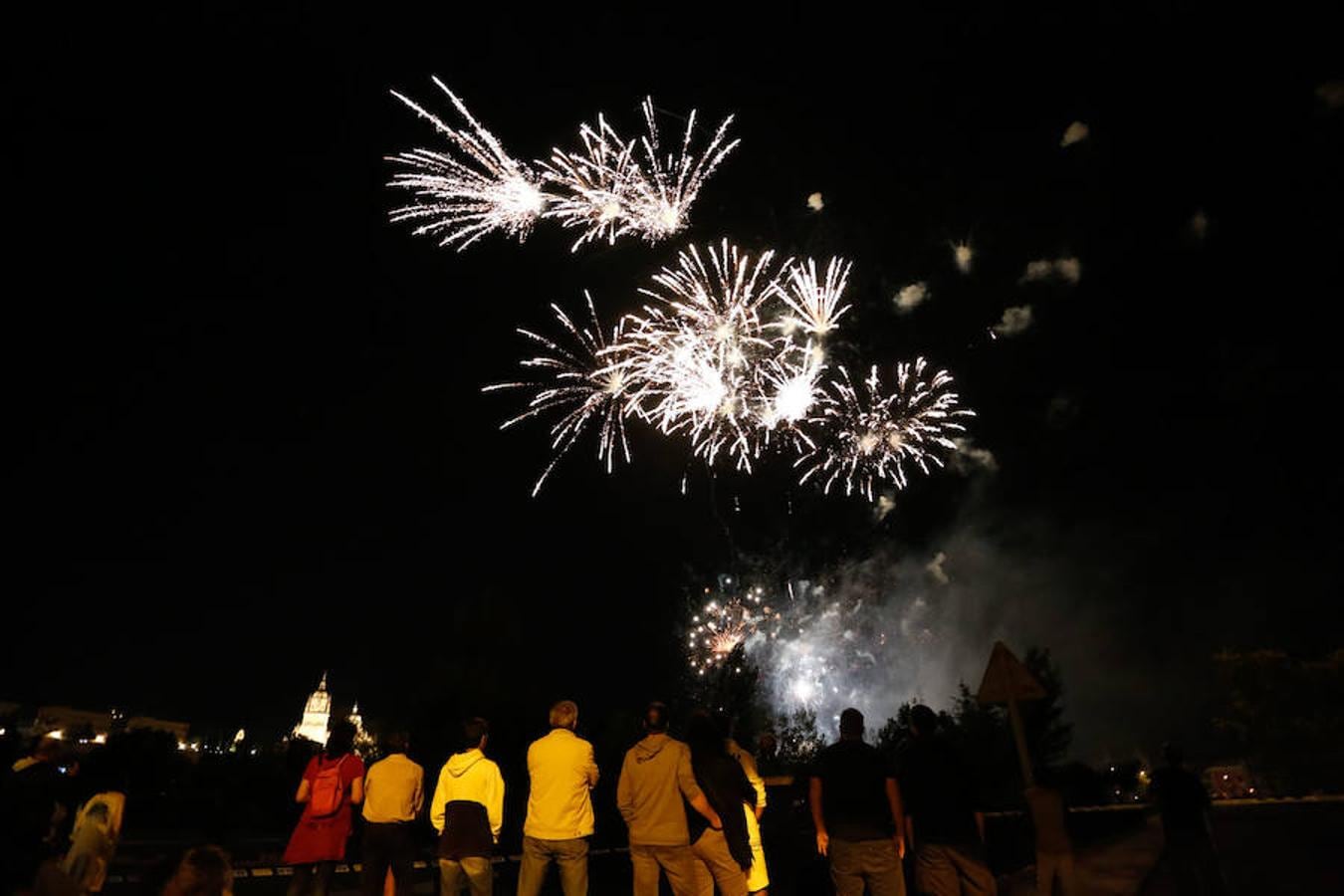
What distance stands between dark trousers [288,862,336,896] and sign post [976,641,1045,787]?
5.80 m

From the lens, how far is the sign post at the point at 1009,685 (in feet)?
24.1

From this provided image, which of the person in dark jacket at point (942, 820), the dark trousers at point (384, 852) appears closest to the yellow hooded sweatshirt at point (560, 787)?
the dark trousers at point (384, 852)

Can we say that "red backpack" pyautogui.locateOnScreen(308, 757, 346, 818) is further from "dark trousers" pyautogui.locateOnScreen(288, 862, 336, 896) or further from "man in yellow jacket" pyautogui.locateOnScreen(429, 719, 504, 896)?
"man in yellow jacket" pyautogui.locateOnScreen(429, 719, 504, 896)

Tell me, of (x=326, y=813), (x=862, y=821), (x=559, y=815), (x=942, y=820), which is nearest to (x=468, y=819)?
(x=559, y=815)

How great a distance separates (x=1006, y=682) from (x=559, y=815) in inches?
171

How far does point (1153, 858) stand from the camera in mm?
11203

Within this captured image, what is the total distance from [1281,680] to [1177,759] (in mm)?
64549

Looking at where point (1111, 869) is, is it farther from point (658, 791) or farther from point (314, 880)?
point (314, 880)

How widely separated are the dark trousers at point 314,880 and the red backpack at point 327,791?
416 mm

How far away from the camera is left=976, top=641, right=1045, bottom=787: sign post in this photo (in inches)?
289

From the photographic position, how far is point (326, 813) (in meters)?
6.74

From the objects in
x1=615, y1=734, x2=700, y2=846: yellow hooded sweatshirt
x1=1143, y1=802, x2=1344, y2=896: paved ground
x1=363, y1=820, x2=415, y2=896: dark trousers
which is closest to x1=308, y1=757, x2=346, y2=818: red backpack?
x1=363, y1=820, x2=415, y2=896: dark trousers

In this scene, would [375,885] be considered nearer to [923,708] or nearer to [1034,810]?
[923,708]

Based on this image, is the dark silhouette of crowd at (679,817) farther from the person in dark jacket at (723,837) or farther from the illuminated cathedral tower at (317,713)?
the illuminated cathedral tower at (317,713)
